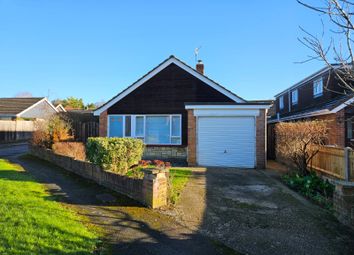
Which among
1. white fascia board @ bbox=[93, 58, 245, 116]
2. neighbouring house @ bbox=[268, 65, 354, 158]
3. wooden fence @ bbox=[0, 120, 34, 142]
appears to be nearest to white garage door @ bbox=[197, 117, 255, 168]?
white fascia board @ bbox=[93, 58, 245, 116]

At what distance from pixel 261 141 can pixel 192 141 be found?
330 centimetres

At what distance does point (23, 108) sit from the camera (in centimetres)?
3772

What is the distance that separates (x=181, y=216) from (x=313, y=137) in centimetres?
734

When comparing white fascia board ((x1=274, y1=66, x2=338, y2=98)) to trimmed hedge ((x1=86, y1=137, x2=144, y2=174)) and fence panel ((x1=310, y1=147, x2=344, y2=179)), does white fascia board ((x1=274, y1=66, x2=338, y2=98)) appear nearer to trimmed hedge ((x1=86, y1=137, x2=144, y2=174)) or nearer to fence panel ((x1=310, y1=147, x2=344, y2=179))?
fence panel ((x1=310, y1=147, x2=344, y2=179))

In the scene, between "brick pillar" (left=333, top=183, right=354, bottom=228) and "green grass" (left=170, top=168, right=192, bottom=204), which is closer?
"brick pillar" (left=333, top=183, right=354, bottom=228)

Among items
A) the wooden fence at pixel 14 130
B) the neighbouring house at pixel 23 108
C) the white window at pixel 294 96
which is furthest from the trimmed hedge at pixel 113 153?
the neighbouring house at pixel 23 108

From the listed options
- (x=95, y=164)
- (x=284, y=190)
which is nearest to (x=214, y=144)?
(x=284, y=190)

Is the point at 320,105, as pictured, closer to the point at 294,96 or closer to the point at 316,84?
the point at 316,84

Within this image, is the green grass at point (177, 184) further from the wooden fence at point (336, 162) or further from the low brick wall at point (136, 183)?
the wooden fence at point (336, 162)

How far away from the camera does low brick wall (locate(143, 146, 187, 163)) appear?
17.3m

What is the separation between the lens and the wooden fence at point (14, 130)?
1113 inches

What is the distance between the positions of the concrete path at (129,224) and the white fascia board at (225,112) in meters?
7.22

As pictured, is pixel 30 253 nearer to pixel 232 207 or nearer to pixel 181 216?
pixel 181 216

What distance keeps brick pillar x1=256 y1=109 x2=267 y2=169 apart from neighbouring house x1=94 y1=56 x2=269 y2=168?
0.29 metres
